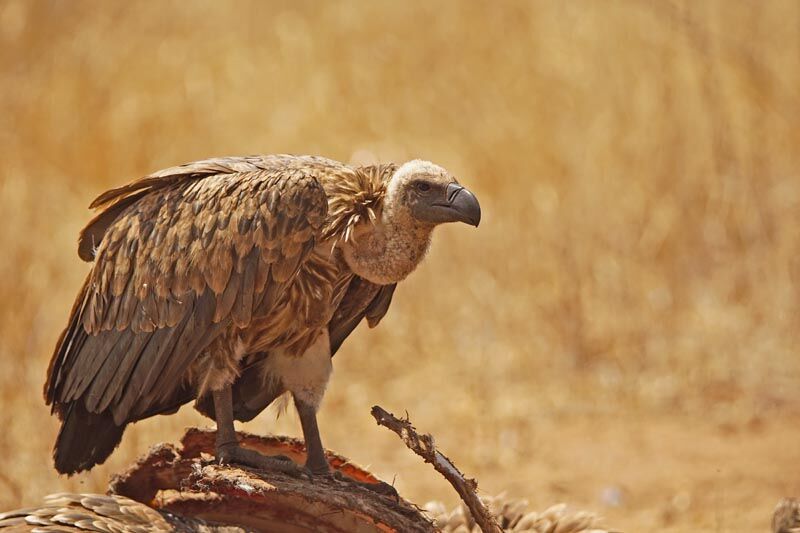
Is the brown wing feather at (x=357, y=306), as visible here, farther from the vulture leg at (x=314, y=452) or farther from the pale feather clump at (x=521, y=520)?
A: the pale feather clump at (x=521, y=520)

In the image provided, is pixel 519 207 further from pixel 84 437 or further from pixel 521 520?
pixel 84 437

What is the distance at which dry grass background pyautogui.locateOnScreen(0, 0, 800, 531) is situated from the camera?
779cm

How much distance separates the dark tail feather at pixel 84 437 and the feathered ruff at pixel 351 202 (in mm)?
1119

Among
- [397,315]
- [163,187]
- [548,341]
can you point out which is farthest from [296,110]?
[163,187]

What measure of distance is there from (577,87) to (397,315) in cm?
271

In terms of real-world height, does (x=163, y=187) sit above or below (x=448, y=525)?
above

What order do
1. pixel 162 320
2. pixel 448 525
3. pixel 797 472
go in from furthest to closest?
pixel 797 472 < pixel 448 525 < pixel 162 320

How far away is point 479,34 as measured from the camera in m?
12.2

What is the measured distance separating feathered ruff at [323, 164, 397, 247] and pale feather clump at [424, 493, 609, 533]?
3.88ft

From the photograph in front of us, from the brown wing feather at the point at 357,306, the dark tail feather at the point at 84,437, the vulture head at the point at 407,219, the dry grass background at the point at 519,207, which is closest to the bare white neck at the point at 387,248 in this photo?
the vulture head at the point at 407,219

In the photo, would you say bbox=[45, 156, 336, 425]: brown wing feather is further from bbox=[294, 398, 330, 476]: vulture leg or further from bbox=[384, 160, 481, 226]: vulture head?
bbox=[294, 398, 330, 476]: vulture leg

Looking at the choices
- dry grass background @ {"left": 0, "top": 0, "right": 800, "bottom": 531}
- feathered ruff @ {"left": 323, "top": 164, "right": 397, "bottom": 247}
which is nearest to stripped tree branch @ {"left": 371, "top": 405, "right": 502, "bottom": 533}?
feathered ruff @ {"left": 323, "top": 164, "right": 397, "bottom": 247}

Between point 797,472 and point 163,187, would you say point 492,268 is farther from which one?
point 163,187

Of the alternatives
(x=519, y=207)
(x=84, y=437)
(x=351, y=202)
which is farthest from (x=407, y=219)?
(x=519, y=207)
